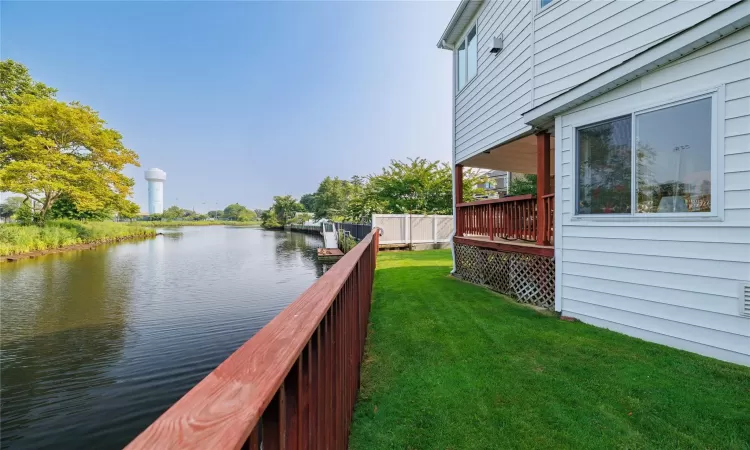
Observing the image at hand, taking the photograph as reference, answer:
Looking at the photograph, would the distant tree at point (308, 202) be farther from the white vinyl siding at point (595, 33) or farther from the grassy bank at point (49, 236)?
the white vinyl siding at point (595, 33)

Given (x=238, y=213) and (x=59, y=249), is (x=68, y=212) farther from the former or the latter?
(x=238, y=213)

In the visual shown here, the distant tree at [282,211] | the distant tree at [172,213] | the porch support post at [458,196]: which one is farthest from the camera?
the distant tree at [172,213]

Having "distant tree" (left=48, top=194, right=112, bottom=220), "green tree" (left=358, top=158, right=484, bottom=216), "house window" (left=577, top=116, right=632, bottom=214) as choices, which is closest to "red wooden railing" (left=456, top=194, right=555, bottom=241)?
"house window" (left=577, top=116, right=632, bottom=214)

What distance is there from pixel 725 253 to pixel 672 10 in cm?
270

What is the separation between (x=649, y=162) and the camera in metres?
3.81

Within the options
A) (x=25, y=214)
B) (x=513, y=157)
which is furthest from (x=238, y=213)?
(x=513, y=157)

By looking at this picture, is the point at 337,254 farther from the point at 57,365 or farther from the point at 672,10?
the point at 672,10

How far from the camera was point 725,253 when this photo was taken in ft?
10.5

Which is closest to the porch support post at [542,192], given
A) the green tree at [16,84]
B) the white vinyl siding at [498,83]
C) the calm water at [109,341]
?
the white vinyl siding at [498,83]

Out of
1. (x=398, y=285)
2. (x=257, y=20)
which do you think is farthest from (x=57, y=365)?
(x=257, y=20)

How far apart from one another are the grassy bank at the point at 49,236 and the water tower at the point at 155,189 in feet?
369

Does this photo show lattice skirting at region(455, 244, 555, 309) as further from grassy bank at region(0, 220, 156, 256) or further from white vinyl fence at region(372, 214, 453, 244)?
grassy bank at region(0, 220, 156, 256)

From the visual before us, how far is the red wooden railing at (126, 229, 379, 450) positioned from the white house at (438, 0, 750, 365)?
3691 millimetres

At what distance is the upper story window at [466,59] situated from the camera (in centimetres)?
754
